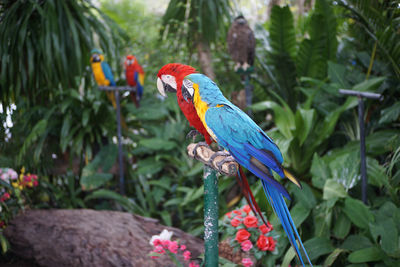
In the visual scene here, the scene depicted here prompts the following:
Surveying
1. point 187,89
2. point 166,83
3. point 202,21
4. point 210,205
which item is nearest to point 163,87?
point 166,83

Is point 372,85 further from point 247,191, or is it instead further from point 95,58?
point 95,58

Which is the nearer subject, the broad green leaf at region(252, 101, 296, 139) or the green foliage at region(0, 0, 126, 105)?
the green foliage at region(0, 0, 126, 105)

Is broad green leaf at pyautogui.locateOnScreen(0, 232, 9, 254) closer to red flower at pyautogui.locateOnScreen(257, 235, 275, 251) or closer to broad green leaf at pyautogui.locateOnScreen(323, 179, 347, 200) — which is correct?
red flower at pyautogui.locateOnScreen(257, 235, 275, 251)

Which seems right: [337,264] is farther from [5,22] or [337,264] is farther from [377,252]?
[5,22]

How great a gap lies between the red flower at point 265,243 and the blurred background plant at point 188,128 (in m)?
0.09

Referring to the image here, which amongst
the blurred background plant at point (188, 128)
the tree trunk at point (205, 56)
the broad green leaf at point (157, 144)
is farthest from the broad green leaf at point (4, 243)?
the tree trunk at point (205, 56)

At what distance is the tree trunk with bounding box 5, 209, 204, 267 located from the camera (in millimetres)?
1581

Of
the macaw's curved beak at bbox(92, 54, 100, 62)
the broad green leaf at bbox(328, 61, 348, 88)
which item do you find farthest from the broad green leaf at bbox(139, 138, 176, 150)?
the broad green leaf at bbox(328, 61, 348, 88)

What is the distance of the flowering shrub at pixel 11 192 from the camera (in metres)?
1.78

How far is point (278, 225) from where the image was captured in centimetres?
167

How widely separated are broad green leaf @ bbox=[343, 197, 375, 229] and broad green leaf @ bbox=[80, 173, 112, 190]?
163cm

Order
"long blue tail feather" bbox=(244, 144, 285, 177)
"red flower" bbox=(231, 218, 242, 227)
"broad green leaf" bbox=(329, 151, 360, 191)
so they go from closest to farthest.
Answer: "long blue tail feather" bbox=(244, 144, 285, 177), "red flower" bbox=(231, 218, 242, 227), "broad green leaf" bbox=(329, 151, 360, 191)

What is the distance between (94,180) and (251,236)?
1.42 metres

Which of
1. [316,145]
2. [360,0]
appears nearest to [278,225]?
[316,145]
